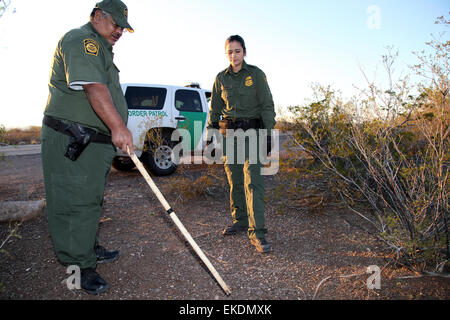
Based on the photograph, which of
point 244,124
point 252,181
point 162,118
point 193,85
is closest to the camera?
point 252,181

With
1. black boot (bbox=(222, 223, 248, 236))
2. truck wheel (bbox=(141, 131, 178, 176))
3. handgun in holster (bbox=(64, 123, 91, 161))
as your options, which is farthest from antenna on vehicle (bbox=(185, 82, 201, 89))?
handgun in holster (bbox=(64, 123, 91, 161))

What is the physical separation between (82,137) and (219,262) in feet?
5.34

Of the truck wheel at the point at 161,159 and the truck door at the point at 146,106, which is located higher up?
the truck door at the point at 146,106

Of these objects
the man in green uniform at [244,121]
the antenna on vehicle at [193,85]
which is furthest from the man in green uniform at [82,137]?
the antenna on vehicle at [193,85]

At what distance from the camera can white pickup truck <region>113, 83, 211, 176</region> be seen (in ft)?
19.0

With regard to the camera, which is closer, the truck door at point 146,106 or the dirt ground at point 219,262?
the dirt ground at point 219,262

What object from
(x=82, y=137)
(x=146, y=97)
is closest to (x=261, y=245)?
(x=82, y=137)

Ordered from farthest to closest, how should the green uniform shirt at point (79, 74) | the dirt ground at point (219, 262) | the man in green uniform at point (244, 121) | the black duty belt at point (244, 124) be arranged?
the black duty belt at point (244, 124)
the man in green uniform at point (244, 121)
the dirt ground at point (219, 262)
the green uniform shirt at point (79, 74)

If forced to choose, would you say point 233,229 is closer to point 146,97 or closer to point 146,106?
point 146,106

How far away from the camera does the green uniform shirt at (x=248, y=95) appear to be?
3135 mm

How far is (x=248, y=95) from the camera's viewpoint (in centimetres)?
320

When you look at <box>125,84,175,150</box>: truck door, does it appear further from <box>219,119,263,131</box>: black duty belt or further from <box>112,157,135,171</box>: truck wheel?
<box>219,119,263,131</box>: black duty belt

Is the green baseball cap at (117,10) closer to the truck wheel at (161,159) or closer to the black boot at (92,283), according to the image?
the black boot at (92,283)
